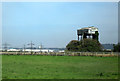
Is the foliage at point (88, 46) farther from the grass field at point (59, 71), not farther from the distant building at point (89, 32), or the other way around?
the grass field at point (59, 71)

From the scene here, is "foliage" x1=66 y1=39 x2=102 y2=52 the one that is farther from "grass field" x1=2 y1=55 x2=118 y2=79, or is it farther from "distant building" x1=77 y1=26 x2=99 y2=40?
"grass field" x1=2 y1=55 x2=118 y2=79

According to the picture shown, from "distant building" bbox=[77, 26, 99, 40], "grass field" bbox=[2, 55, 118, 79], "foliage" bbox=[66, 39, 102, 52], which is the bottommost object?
"grass field" bbox=[2, 55, 118, 79]

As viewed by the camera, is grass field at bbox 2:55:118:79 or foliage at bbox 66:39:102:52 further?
foliage at bbox 66:39:102:52

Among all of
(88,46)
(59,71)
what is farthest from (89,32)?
(59,71)

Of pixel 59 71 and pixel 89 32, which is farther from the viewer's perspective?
pixel 89 32

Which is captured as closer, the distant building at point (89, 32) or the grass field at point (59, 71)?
the grass field at point (59, 71)

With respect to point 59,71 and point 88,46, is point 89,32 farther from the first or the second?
point 59,71

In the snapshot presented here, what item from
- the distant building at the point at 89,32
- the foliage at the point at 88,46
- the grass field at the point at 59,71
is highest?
the distant building at the point at 89,32

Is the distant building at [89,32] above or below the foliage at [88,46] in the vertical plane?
above

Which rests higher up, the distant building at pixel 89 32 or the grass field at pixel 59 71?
the distant building at pixel 89 32

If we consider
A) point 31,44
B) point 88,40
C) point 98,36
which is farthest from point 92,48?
point 31,44

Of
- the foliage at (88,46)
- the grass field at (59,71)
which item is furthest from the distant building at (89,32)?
the grass field at (59,71)

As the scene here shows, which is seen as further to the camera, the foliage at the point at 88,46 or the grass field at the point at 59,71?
the foliage at the point at 88,46

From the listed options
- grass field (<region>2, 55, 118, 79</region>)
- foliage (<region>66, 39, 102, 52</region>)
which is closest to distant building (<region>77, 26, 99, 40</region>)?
foliage (<region>66, 39, 102, 52</region>)
